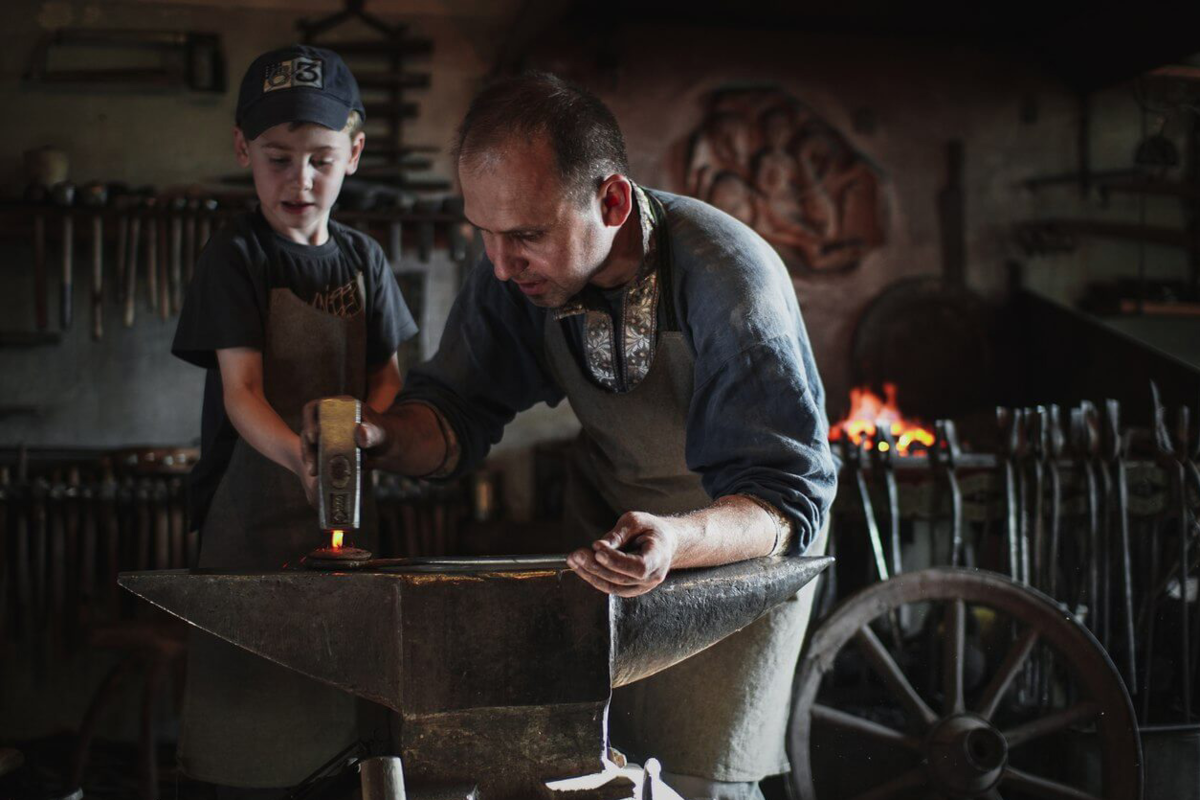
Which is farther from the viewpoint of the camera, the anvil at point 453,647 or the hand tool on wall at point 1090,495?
the hand tool on wall at point 1090,495

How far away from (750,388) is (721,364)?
0.24 ft

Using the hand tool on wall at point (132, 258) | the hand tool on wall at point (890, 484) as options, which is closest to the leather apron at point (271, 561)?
the hand tool on wall at point (890, 484)

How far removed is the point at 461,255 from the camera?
573cm

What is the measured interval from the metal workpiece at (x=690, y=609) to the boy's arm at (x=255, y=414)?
2.21 ft

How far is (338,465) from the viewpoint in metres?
1.98

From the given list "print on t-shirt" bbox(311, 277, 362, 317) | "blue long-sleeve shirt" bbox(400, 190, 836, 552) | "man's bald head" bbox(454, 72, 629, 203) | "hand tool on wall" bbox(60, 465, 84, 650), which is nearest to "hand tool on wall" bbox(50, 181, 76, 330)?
"hand tool on wall" bbox(60, 465, 84, 650)

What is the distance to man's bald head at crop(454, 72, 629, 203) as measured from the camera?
1880mm

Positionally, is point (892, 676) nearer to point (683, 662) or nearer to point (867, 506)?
point (867, 506)

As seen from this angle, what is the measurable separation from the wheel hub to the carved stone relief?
4.00 meters

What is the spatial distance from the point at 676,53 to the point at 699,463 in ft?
16.3

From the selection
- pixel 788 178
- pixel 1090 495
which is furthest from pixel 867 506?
pixel 788 178

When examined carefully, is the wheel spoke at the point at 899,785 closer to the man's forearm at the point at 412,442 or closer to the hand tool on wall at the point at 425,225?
the man's forearm at the point at 412,442

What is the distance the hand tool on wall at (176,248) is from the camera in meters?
5.22

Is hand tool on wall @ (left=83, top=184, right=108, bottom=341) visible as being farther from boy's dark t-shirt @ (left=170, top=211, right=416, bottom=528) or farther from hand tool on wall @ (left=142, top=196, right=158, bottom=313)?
boy's dark t-shirt @ (left=170, top=211, right=416, bottom=528)
